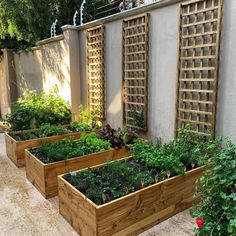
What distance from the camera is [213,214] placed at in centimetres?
171

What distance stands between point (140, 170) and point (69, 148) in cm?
110

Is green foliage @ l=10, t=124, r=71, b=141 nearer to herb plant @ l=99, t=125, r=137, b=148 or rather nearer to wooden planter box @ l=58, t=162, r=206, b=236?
herb plant @ l=99, t=125, r=137, b=148

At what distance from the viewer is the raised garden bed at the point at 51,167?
9.59 ft

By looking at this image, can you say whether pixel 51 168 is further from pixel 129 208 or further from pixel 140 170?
pixel 129 208

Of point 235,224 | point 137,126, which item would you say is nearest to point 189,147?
point 137,126

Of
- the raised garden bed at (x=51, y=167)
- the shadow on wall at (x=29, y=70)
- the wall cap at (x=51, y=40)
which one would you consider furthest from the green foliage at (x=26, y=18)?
the raised garden bed at (x=51, y=167)

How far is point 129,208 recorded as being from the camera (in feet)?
7.11

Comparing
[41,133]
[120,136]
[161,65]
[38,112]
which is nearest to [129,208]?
[120,136]

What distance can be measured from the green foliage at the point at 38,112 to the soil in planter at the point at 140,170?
259 cm

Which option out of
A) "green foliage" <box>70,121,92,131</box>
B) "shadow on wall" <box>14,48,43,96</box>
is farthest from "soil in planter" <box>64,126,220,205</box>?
"shadow on wall" <box>14,48,43,96</box>

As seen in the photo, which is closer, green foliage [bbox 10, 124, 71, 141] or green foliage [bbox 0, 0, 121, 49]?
green foliage [bbox 10, 124, 71, 141]

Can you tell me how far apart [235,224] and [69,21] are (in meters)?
7.41

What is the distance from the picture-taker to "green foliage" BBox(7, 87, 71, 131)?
190 inches

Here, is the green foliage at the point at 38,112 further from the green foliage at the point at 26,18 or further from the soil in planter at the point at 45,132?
the green foliage at the point at 26,18
